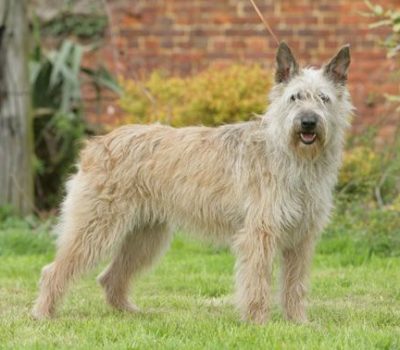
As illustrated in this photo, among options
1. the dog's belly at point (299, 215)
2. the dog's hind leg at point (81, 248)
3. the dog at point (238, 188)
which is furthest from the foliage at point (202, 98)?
the dog's belly at point (299, 215)

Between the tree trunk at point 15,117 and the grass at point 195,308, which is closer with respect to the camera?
the grass at point 195,308

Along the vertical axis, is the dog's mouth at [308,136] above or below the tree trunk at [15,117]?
above

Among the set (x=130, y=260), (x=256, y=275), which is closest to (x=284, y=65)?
(x=256, y=275)

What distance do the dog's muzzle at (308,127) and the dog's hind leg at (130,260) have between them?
1.50 meters

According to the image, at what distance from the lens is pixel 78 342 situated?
6266 mm

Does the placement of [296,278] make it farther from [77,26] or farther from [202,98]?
[77,26]

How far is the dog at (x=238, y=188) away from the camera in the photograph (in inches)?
277

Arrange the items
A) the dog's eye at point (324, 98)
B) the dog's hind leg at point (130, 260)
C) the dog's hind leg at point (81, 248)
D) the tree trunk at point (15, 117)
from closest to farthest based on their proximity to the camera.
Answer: the dog's eye at point (324, 98), the dog's hind leg at point (81, 248), the dog's hind leg at point (130, 260), the tree trunk at point (15, 117)

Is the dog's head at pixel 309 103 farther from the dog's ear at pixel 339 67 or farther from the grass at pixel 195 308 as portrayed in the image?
the grass at pixel 195 308

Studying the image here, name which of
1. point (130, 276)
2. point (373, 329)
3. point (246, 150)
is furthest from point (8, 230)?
point (373, 329)

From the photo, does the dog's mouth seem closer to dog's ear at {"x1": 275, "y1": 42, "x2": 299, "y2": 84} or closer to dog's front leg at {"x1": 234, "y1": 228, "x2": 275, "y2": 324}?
dog's ear at {"x1": 275, "y1": 42, "x2": 299, "y2": 84}

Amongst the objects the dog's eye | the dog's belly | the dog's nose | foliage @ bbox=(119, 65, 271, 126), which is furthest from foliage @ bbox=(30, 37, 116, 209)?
the dog's nose

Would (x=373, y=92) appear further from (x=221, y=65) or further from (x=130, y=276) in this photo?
(x=130, y=276)

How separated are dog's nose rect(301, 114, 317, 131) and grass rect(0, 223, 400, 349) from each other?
1335 millimetres
